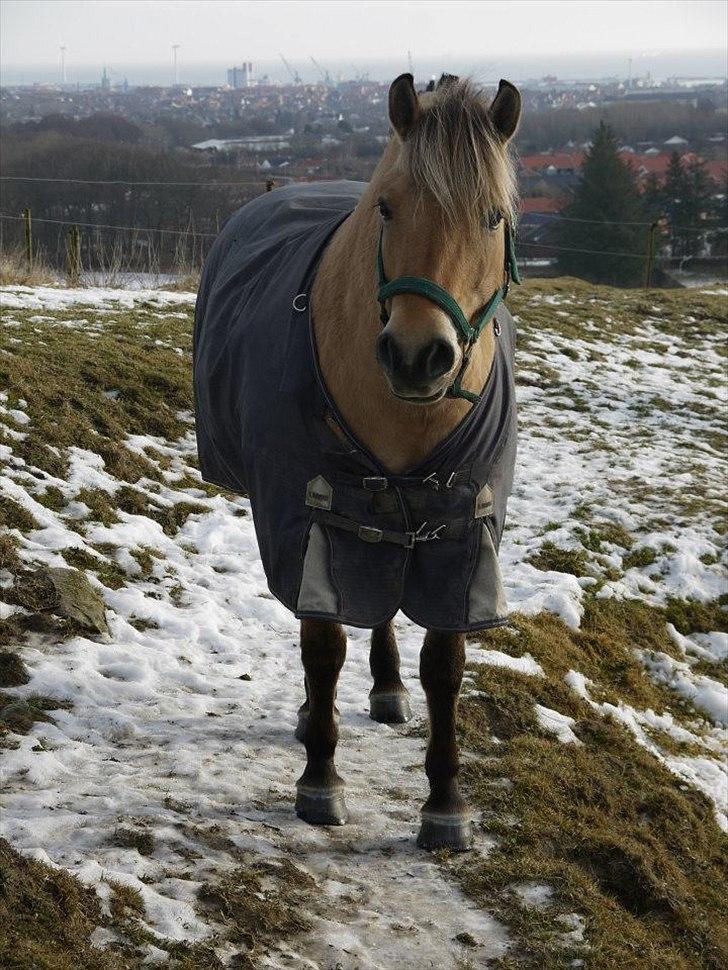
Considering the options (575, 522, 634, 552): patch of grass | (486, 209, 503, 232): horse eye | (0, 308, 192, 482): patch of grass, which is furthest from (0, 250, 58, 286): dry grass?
(486, 209, 503, 232): horse eye

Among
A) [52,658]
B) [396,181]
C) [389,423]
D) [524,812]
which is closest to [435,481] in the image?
[389,423]

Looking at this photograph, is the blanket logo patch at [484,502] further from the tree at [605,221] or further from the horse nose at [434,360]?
the tree at [605,221]

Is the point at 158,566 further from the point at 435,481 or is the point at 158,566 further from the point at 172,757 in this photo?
the point at 435,481

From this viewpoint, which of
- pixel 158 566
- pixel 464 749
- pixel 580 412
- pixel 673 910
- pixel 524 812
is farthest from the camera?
pixel 580 412

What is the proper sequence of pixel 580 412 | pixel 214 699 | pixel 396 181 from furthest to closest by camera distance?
1. pixel 580 412
2. pixel 214 699
3. pixel 396 181

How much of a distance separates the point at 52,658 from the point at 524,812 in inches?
75.8

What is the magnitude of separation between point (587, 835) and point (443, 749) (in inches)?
22.3

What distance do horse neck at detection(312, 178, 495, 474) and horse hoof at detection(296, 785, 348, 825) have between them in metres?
1.16

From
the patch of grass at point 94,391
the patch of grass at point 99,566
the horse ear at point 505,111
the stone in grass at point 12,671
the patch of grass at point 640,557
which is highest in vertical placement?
the horse ear at point 505,111

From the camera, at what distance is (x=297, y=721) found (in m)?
4.05

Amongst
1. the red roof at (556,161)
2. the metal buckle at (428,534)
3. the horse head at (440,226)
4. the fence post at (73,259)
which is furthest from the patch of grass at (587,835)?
the red roof at (556,161)

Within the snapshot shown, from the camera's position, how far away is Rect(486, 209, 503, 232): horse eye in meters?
2.57

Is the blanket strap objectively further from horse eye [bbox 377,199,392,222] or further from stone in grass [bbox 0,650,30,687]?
stone in grass [bbox 0,650,30,687]

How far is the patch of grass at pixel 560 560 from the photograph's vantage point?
6027mm
